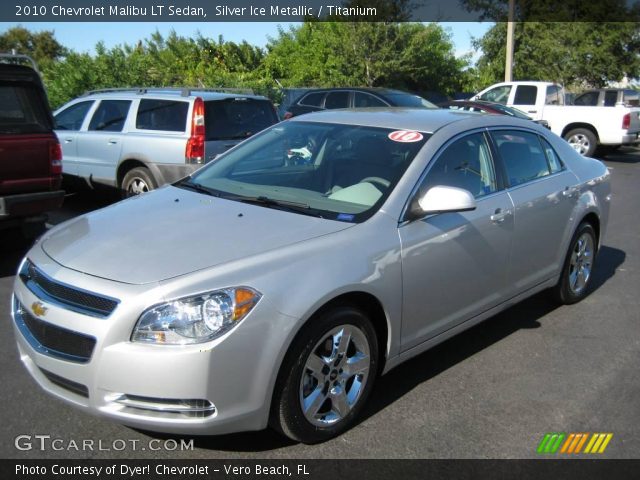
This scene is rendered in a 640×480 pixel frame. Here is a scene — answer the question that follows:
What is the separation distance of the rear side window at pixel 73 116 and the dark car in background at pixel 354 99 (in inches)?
183

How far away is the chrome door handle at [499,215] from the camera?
411cm

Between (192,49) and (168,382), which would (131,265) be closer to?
(168,382)

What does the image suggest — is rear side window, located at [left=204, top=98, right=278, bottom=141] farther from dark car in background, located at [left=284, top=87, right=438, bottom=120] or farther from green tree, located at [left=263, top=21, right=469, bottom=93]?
green tree, located at [left=263, top=21, right=469, bottom=93]

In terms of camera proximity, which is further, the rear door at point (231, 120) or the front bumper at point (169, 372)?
the rear door at point (231, 120)

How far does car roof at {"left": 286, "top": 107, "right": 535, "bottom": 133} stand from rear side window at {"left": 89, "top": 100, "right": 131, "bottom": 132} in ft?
15.5

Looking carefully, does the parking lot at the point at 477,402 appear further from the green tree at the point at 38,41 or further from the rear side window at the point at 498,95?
the green tree at the point at 38,41

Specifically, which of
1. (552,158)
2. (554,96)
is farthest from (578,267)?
(554,96)

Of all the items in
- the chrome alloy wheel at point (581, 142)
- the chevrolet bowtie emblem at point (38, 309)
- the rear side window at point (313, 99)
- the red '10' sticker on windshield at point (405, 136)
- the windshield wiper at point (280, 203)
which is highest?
the red '10' sticker on windshield at point (405, 136)

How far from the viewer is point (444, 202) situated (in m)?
3.51

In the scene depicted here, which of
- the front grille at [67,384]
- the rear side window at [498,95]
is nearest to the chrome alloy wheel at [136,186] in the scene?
the front grille at [67,384]

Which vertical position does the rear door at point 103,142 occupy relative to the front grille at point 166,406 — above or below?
above

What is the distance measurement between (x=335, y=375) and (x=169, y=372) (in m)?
0.91

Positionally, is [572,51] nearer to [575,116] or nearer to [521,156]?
[575,116]
